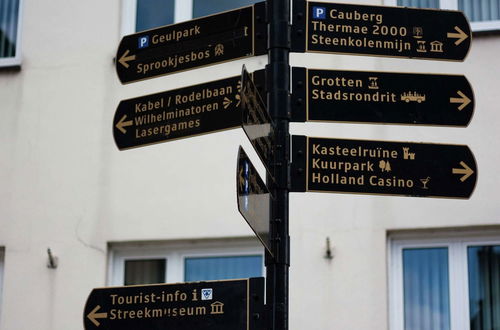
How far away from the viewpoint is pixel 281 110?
17.8ft

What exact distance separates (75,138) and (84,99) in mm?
363

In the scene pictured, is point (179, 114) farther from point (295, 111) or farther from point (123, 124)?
point (295, 111)

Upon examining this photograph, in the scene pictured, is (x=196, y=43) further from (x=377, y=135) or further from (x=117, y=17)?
(x=117, y=17)

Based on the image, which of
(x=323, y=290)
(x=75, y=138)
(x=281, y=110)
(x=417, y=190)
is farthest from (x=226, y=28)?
(x=75, y=138)

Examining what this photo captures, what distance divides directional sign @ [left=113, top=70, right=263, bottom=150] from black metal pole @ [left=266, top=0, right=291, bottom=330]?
0.44 feet

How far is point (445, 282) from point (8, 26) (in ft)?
15.7

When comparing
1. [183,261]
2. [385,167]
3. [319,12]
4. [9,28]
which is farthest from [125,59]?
[9,28]

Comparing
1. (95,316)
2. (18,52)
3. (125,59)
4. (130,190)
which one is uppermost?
(18,52)

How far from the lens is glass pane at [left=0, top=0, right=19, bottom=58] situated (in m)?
10.5

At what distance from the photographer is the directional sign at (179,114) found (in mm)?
5621

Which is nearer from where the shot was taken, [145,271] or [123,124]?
[123,124]

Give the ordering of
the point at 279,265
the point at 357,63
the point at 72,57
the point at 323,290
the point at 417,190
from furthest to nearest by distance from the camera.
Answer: the point at 72,57
the point at 357,63
the point at 323,290
the point at 417,190
the point at 279,265

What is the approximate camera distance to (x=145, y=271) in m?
9.55

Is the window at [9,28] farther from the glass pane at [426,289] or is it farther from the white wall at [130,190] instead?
the glass pane at [426,289]
